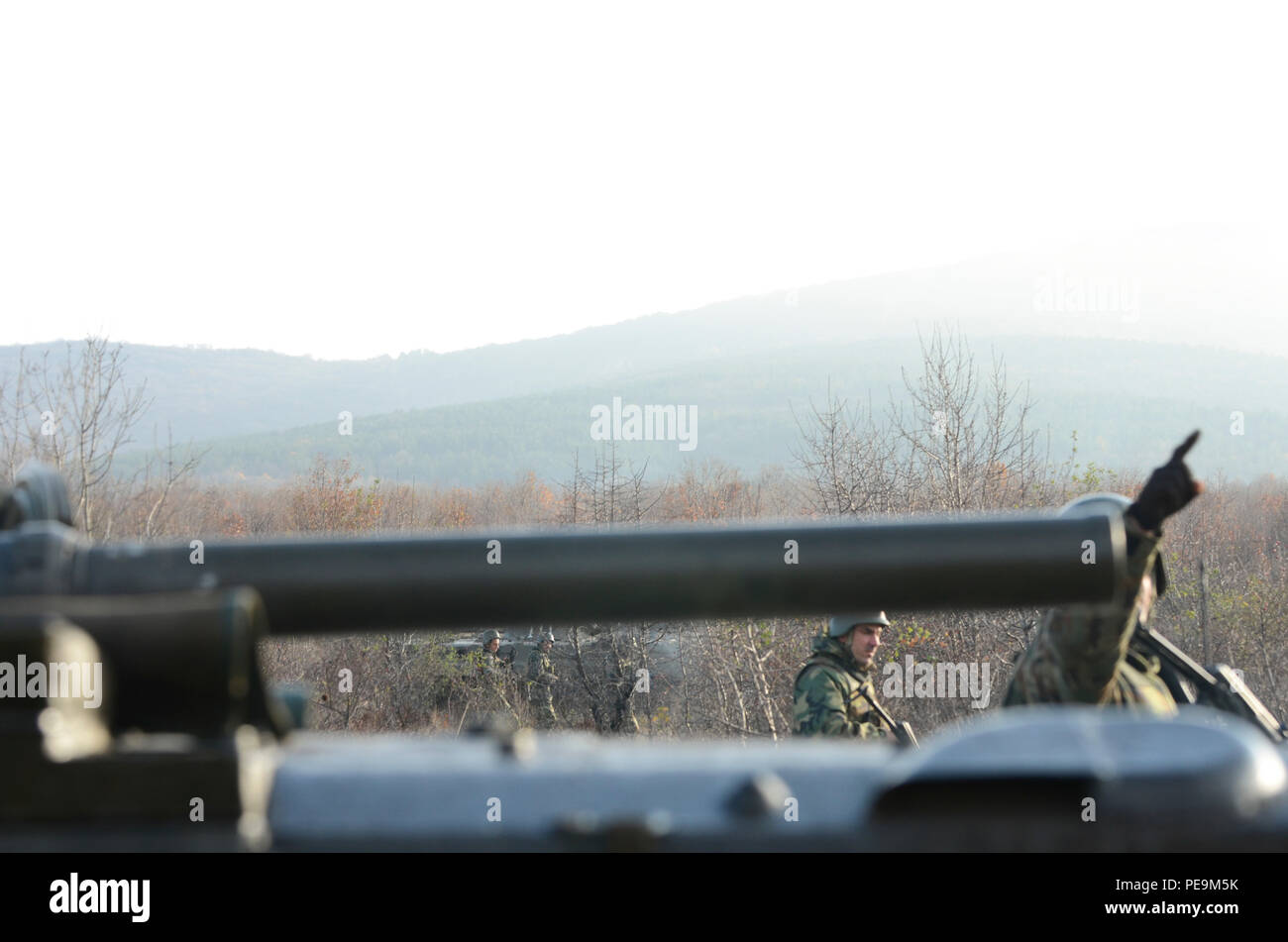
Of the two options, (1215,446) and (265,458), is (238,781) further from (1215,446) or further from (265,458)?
(1215,446)

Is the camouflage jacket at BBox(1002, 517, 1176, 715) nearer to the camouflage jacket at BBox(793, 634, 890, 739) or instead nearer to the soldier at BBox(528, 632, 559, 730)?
the camouflage jacket at BBox(793, 634, 890, 739)

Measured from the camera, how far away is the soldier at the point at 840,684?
6.54m

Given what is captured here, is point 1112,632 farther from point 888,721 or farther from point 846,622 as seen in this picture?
point 888,721

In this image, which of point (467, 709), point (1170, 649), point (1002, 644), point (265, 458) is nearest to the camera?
point (1170, 649)

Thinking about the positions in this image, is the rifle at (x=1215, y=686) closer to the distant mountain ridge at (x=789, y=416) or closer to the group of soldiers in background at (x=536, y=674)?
the group of soldiers in background at (x=536, y=674)

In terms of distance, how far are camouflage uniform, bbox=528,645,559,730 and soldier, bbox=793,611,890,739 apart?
18.6 metres

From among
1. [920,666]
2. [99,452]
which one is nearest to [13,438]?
[99,452]

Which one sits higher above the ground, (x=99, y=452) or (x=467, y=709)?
(x=99, y=452)

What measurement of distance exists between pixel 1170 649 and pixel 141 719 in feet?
15.7

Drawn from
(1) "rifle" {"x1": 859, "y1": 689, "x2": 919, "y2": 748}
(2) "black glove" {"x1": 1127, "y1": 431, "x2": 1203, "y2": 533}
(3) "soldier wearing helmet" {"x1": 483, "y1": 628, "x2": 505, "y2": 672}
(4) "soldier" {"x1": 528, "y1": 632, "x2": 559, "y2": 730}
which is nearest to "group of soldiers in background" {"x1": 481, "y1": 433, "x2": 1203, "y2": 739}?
(2) "black glove" {"x1": 1127, "y1": 431, "x2": 1203, "y2": 533}

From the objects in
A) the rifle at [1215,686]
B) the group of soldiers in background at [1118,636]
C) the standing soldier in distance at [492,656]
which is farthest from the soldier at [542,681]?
the group of soldiers in background at [1118,636]
